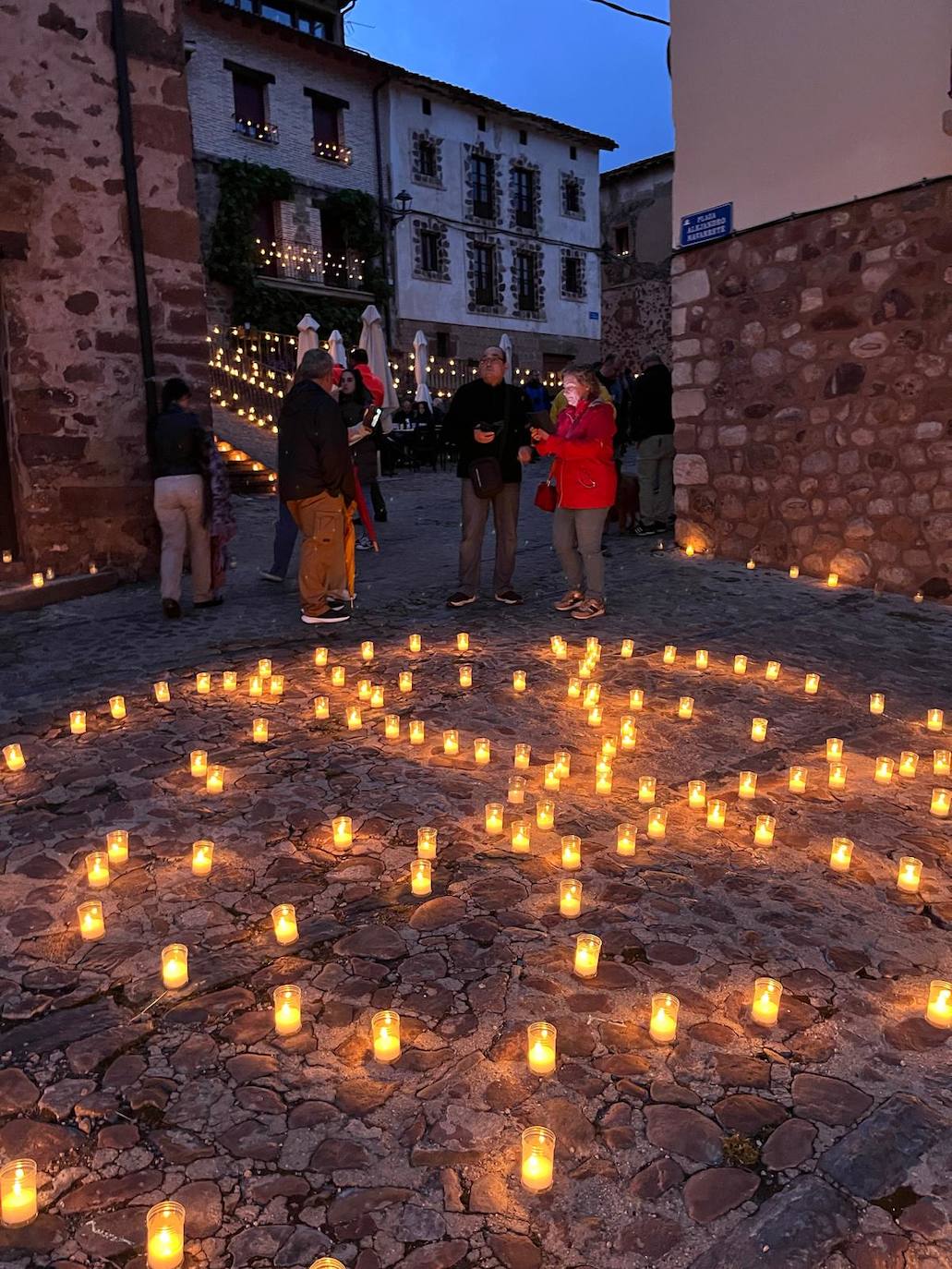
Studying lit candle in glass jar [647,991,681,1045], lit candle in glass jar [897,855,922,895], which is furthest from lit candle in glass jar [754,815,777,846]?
lit candle in glass jar [647,991,681,1045]

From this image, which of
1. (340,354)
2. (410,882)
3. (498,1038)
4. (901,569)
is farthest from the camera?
(340,354)

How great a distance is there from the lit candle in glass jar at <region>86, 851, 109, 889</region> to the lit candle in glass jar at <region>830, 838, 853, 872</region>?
101 inches

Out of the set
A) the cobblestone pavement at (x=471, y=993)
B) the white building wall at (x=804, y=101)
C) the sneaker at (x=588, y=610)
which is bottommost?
the cobblestone pavement at (x=471, y=993)

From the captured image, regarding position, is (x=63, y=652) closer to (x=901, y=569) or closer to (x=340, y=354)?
(x=901, y=569)

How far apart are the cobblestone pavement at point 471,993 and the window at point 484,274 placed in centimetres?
2730

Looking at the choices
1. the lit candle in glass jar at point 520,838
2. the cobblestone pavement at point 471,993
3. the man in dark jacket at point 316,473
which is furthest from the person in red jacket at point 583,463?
the lit candle in glass jar at point 520,838

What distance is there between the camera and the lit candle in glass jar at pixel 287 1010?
7.77 feet

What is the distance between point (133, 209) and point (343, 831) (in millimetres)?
7151

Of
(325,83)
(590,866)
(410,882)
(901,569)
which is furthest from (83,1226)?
(325,83)

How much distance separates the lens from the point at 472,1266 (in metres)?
1.71

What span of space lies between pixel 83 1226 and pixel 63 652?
16.4 ft

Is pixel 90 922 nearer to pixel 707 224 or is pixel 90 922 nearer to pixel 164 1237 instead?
pixel 164 1237

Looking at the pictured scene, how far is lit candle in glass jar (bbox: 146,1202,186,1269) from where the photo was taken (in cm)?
167

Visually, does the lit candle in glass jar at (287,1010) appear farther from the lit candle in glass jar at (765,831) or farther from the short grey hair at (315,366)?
the short grey hair at (315,366)
